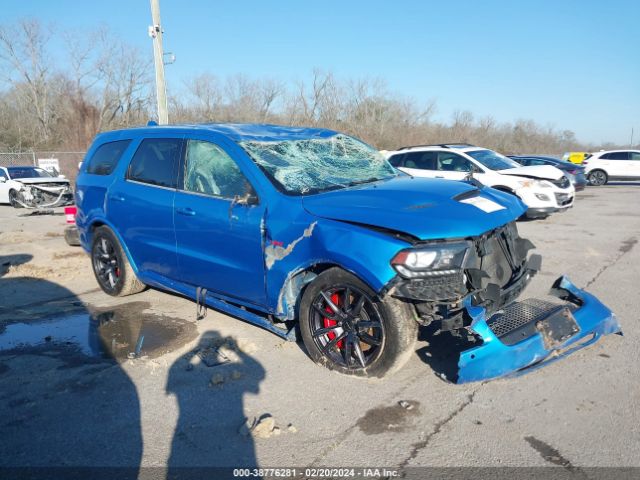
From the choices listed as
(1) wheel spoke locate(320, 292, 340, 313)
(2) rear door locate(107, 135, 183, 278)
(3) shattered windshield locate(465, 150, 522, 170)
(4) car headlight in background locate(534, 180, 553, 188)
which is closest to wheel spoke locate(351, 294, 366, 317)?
(1) wheel spoke locate(320, 292, 340, 313)

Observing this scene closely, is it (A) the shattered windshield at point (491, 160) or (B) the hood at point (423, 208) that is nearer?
(B) the hood at point (423, 208)

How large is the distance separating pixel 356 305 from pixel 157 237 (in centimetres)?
233

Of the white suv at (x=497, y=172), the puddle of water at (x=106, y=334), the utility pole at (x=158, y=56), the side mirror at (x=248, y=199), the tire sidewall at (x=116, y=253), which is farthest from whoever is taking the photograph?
the utility pole at (x=158, y=56)

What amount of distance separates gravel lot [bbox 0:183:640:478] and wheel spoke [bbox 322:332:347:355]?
0.18 meters

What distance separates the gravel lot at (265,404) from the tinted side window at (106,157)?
5.38 ft

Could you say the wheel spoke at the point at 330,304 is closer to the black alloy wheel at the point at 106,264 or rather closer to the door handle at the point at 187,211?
the door handle at the point at 187,211

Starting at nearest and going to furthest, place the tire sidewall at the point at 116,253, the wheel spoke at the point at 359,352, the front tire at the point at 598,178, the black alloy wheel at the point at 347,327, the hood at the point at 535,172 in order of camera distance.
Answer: the black alloy wheel at the point at 347,327
the wheel spoke at the point at 359,352
the tire sidewall at the point at 116,253
the hood at the point at 535,172
the front tire at the point at 598,178

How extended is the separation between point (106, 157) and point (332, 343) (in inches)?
145

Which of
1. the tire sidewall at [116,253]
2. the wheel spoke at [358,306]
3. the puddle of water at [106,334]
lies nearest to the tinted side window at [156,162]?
the tire sidewall at [116,253]

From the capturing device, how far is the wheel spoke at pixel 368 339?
11.8 feet

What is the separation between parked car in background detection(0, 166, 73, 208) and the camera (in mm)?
16422

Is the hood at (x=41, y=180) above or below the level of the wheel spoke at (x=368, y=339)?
above

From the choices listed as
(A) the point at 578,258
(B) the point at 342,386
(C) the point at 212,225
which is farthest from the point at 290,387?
(A) the point at 578,258

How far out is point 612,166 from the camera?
23.7 meters
